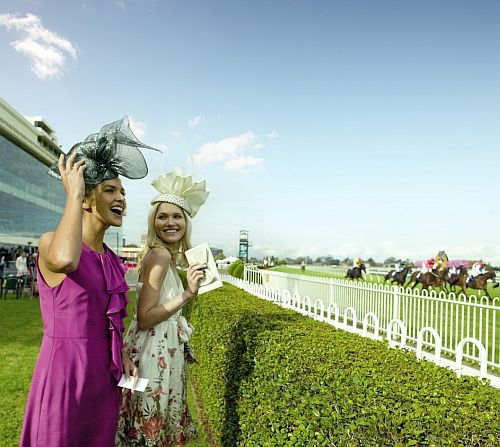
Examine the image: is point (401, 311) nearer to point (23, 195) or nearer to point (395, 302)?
point (395, 302)

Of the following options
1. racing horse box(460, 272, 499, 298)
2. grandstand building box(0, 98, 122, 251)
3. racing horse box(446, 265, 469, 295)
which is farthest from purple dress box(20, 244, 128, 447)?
grandstand building box(0, 98, 122, 251)

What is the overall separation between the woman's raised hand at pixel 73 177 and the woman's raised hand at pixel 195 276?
72 centimetres

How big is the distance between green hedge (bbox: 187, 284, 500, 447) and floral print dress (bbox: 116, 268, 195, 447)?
19.5 inches

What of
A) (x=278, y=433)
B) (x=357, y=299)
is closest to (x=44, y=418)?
(x=278, y=433)

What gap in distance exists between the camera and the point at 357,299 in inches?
387

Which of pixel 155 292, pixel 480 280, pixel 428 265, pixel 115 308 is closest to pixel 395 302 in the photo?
pixel 155 292

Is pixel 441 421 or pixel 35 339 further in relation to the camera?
pixel 35 339

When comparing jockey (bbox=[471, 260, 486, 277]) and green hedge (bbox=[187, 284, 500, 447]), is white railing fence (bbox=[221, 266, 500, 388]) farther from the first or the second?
jockey (bbox=[471, 260, 486, 277])

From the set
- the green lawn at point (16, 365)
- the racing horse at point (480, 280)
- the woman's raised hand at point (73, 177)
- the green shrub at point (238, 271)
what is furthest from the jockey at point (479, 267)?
the woman's raised hand at point (73, 177)

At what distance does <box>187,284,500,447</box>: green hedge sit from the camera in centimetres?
157

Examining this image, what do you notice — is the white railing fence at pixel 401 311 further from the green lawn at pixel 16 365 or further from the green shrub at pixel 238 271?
the green shrub at pixel 238 271

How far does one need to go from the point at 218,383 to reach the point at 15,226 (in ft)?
171

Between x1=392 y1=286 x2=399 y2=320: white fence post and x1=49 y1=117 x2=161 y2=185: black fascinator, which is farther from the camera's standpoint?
x1=392 y1=286 x2=399 y2=320: white fence post

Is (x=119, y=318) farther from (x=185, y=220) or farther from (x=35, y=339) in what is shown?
(x=35, y=339)
